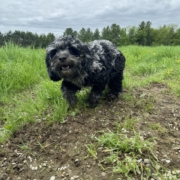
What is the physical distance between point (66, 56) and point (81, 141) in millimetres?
1257

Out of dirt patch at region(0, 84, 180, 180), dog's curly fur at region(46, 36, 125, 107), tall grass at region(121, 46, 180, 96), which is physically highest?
dog's curly fur at region(46, 36, 125, 107)

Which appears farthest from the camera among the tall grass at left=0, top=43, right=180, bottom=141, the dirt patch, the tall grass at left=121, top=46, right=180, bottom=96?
the tall grass at left=121, top=46, right=180, bottom=96

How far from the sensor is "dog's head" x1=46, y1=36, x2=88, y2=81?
3457 millimetres

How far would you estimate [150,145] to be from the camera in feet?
9.05

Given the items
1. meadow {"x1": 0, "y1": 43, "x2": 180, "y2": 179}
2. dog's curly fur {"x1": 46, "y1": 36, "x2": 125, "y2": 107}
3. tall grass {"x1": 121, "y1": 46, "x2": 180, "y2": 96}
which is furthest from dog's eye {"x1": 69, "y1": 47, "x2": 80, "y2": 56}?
tall grass {"x1": 121, "y1": 46, "x2": 180, "y2": 96}

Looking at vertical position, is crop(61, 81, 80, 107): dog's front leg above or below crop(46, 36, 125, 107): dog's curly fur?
below

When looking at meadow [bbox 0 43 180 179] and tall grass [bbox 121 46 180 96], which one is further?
tall grass [bbox 121 46 180 96]

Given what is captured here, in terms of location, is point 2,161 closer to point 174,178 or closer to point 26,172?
point 26,172

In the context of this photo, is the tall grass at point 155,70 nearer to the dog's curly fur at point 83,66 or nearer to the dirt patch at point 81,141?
the dog's curly fur at point 83,66

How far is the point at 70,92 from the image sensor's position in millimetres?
4020

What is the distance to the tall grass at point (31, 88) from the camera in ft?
12.5

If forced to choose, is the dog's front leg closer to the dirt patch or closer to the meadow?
the meadow

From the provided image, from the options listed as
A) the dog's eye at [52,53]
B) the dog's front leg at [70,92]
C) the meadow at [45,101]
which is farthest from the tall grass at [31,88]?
the dog's eye at [52,53]

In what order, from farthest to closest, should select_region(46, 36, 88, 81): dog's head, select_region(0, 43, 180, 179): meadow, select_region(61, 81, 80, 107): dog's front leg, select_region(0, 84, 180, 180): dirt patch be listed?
select_region(61, 81, 80, 107): dog's front leg, select_region(46, 36, 88, 81): dog's head, select_region(0, 43, 180, 179): meadow, select_region(0, 84, 180, 180): dirt patch
